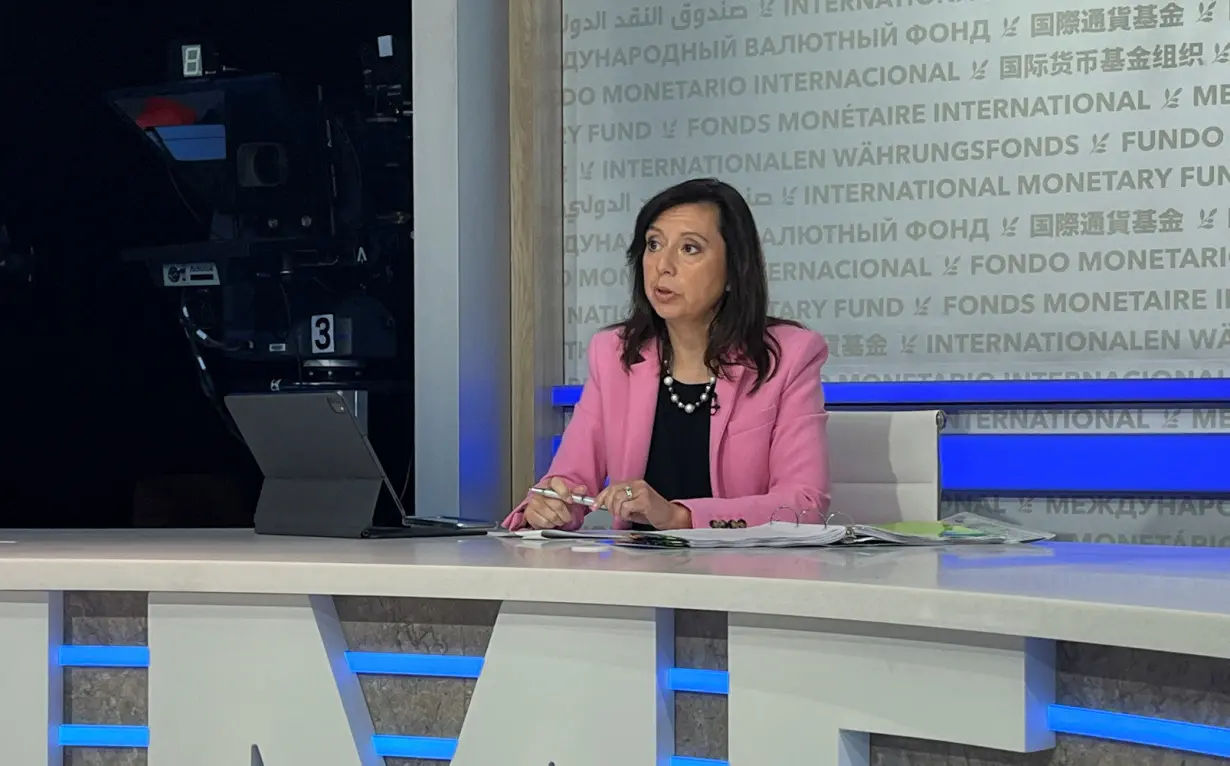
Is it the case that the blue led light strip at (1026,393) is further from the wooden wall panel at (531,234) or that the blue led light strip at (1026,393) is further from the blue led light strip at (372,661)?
the blue led light strip at (372,661)

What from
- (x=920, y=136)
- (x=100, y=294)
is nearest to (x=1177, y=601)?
(x=920, y=136)

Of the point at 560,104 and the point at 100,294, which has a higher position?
the point at 560,104

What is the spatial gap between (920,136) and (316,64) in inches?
60.1

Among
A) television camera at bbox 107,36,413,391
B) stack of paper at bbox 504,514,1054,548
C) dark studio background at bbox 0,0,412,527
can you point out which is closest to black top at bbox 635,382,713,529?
stack of paper at bbox 504,514,1054,548

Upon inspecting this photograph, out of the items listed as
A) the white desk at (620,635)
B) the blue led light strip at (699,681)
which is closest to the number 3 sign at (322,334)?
the white desk at (620,635)

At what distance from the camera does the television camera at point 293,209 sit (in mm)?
3680

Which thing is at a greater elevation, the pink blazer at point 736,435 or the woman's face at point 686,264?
the woman's face at point 686,264

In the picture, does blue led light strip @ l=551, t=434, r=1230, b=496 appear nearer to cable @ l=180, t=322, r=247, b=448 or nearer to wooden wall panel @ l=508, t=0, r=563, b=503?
wooden wall panel @ l=508, t=0, r=563, b=503

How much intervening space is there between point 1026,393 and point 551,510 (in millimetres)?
1414

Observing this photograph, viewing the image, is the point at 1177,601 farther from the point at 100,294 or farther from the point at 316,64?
the point at 100,294

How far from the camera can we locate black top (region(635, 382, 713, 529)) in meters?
2.51

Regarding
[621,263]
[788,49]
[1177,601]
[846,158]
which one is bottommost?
[1177,601]

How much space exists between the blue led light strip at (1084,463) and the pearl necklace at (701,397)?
0.97 m

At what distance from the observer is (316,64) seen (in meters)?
3.71
